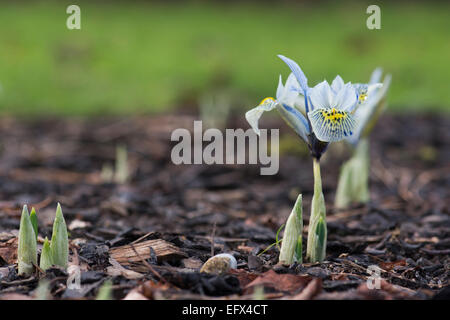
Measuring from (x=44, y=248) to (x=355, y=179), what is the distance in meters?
2.05

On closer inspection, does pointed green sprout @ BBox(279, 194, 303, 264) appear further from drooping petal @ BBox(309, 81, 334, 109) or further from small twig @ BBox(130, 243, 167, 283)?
small twig @ BBox(130, 243, 167, 283)

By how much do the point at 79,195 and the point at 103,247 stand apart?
4.83ft

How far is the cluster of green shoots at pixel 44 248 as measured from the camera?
1994 millimetres

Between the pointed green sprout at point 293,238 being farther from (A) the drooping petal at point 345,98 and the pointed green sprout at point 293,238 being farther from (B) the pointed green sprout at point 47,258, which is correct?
(B) the pointed green sprout at point 47,258

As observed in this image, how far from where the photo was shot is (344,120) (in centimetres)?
208

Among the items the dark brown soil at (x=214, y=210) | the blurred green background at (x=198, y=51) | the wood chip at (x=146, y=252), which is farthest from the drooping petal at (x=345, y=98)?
the blurred green background at (x=198, y=51)

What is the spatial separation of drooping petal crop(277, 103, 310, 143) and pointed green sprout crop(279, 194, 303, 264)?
12.1 inches

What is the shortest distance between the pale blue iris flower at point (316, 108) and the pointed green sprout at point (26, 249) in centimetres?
88

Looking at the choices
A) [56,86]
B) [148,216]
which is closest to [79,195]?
[148,216]

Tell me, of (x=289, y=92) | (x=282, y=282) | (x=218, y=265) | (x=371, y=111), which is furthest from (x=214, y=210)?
(x=282, y=282)

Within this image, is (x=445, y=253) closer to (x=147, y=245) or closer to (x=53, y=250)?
(x=147, y=245)
